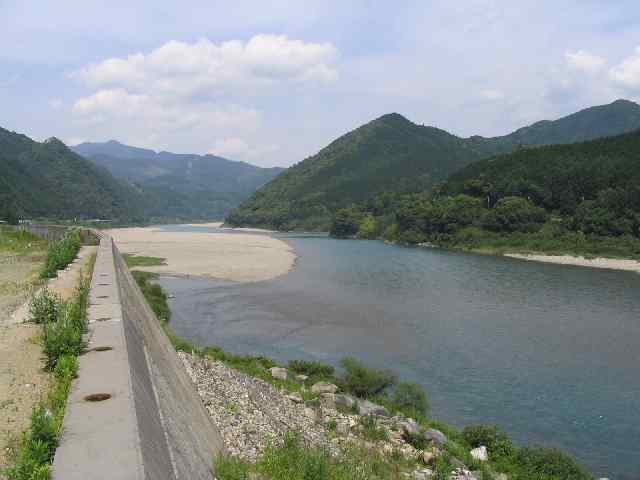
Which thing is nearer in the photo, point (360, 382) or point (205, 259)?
point (360, 382)

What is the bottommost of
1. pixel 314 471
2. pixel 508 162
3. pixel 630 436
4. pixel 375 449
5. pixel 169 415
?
pixel 630 436

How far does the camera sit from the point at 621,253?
68500 mm

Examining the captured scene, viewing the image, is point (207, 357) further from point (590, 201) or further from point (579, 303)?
point (590, 201)

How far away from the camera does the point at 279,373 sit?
64.8 feet

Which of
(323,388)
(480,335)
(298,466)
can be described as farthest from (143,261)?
(298,466)

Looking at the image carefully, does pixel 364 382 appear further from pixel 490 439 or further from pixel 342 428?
pixel 490 439

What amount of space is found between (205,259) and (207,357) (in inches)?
1947

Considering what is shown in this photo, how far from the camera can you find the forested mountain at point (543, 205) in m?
76.1

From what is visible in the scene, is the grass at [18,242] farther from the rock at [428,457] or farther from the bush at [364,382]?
the rock at [428,457]

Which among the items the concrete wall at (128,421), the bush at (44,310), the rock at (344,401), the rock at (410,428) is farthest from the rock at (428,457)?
the bush at (44,310)

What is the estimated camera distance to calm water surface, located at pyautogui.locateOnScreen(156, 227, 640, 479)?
1797 centimetres

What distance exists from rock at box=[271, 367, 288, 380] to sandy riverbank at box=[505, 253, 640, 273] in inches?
2217

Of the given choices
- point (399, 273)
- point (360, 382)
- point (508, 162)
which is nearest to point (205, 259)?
point (399, 273)

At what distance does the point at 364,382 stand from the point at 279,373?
3.53 m
